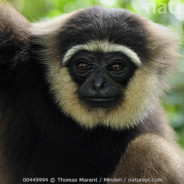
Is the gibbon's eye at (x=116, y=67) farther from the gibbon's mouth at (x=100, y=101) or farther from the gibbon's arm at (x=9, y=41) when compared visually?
the gibbon's arm at (x=9, y=41)

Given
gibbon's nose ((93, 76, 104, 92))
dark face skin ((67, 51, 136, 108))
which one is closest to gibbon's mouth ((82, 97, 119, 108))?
dark face skin ((67, 51, 136, 108))

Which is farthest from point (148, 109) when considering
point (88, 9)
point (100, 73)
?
point (88, 9)

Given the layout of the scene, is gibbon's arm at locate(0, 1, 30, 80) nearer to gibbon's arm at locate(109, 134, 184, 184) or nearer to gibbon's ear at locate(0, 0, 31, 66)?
gibbon's ear at locate(0, 0, 31, 66)

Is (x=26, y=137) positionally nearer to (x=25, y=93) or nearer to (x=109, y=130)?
(x=25, y=93)

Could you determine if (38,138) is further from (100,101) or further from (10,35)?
(10,35)

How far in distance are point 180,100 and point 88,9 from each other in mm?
2887

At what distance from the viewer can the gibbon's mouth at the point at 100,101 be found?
4.56 meters

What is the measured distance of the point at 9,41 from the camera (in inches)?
177

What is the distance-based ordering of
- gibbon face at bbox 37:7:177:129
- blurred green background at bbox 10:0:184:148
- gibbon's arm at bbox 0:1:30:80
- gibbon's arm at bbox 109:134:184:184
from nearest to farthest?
gibbon's arm at bbox 109:134:184:184 < gibbon's arm at bbox 0:1:30:80 < gibbon face at bbox 37:7:177:129 < blurred green background at bbox 10:0:184:148

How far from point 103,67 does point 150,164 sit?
1.40 meters

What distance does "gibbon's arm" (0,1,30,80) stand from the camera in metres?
4.47

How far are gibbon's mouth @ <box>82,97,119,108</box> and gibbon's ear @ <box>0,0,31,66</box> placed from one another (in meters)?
1.11

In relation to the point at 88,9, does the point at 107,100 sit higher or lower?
lower

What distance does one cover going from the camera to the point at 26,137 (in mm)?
4477
